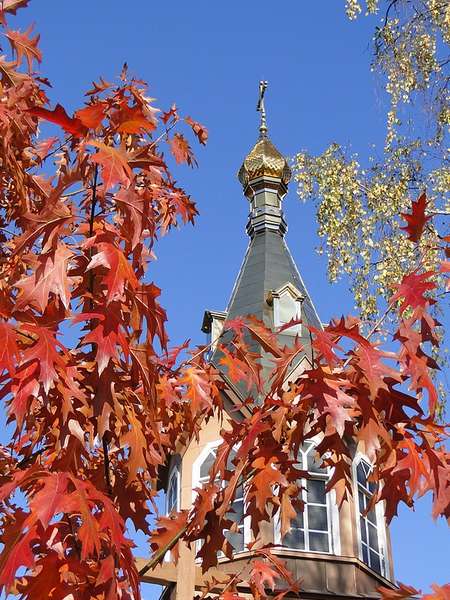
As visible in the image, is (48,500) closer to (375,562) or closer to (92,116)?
(92,116)

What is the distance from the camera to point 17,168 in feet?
11.0

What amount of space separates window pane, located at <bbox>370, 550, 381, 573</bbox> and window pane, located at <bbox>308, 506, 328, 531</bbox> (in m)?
1.22

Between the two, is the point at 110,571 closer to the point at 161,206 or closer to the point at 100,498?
the point at 100,498

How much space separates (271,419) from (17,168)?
5.13 feet

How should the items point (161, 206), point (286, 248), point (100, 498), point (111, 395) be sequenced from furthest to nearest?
point (286, 248), point (161, 206), point (111, 395), point (100, 498)

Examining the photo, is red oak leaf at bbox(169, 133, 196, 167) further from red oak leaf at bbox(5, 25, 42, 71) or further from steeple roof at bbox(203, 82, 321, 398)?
steeple roof at bbox(203, 82, 321, 398)

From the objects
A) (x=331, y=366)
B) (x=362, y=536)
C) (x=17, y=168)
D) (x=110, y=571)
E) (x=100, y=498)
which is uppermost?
(x=362, y=536)

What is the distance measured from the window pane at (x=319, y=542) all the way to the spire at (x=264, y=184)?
34.3ft

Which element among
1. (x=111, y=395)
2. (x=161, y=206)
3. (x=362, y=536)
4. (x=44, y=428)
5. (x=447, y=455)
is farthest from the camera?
(x=362, y=536)

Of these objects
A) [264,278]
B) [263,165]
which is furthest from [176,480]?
[263,165]

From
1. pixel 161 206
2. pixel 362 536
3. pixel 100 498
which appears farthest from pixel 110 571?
pixel 362 536

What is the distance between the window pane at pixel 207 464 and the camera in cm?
1433

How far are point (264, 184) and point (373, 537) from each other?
11.5 metres

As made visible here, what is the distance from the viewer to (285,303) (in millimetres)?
18312
